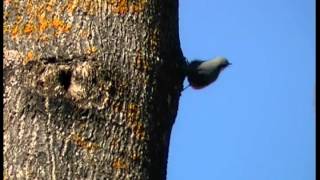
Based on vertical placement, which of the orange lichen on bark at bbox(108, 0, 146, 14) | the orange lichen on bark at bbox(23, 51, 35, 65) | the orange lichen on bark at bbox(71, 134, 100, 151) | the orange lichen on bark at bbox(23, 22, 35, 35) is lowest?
the orange lichen on bark at bbox(71, 134, 100, 151)

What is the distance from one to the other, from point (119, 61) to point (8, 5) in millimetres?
348

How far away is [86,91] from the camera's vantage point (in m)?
1.90

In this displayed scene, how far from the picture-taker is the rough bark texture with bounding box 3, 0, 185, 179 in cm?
188

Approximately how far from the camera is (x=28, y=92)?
1914 mm

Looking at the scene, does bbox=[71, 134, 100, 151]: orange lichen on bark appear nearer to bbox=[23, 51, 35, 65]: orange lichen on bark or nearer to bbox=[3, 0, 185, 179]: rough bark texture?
bbox=[3, 0, 185, 179]: rough bark texture

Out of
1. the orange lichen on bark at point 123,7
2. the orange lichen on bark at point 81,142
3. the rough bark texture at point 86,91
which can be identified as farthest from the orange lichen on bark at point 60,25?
the orange lichen on bark at point 81,142

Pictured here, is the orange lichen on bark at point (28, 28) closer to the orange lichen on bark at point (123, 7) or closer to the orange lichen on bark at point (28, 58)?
the orange lichen on bark at point (28, 58)

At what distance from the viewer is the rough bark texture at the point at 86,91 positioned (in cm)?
188

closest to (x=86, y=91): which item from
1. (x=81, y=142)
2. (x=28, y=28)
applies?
(x=81, y=142)

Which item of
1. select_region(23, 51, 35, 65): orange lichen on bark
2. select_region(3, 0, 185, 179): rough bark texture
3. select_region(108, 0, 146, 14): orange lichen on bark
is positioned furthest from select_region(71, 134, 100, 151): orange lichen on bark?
select_region(108, 0, 146, 14): orange lichen on bark

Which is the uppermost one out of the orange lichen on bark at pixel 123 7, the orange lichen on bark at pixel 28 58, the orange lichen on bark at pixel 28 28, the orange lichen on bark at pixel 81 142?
the orange lichen on bark at pixel 123 7

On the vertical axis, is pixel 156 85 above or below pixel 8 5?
below
